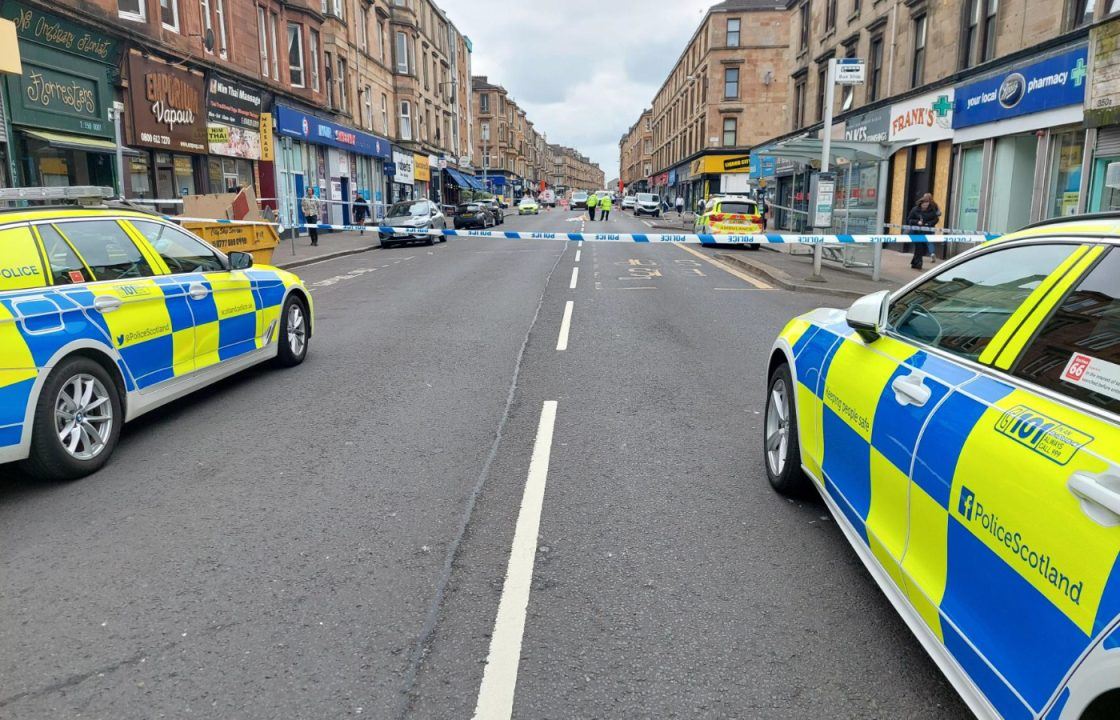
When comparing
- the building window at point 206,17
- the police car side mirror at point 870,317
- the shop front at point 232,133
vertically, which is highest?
the building window at point 206,17

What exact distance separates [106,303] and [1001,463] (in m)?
5.17

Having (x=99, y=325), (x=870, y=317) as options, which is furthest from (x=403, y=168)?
(x=870, y=317)

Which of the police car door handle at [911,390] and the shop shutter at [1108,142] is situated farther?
the shop shutter at [1108,142]

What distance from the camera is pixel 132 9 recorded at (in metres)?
20.2

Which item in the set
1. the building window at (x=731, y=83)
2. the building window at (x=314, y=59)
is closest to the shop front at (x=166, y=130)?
the building window at (x=314, y=59)

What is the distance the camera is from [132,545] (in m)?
3.94

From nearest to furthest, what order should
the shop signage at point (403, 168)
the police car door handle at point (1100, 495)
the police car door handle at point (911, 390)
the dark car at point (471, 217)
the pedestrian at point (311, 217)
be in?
the police car door handle at point (1100, 495) → the police car door handle at point (911, 390) → the pedestrian at point (311, 217) → the dark car at point (471, 217) → the shop signage at point (403, 168)

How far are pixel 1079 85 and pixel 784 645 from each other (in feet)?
54.2

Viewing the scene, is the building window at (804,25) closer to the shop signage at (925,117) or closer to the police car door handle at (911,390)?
the shop signage at (925,117)

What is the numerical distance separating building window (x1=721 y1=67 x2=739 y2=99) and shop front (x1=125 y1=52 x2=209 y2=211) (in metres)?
42.6

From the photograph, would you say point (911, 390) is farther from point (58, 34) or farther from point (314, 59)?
point (314, 59)

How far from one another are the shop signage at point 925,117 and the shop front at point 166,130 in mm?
18898

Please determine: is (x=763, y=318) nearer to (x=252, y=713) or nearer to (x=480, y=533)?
(x=480, y=533)

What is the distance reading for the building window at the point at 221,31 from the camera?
24.6 metres
